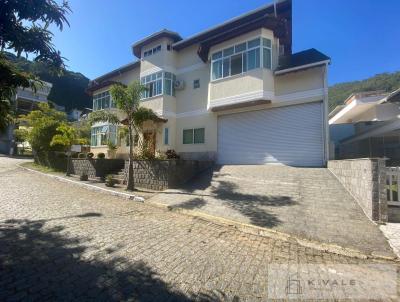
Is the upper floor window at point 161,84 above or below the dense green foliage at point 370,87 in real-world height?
below

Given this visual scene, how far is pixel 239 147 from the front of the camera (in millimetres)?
15805

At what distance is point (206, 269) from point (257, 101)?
1142 centimetres

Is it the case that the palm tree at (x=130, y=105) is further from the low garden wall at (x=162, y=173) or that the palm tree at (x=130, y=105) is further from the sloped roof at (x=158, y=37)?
the sloped roof at (x=158, y=37)

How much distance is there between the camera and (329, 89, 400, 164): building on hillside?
14.8 m

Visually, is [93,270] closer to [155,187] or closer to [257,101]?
[155,187]

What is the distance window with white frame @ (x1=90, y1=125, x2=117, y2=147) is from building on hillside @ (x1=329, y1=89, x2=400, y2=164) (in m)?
18.9

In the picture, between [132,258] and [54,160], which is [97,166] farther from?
[132,258]

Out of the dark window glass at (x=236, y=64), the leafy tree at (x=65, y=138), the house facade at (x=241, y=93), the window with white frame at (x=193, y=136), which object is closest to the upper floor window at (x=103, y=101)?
the leafy tree at (x=65, y=138)

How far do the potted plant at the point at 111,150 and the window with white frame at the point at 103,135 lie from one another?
82 cm

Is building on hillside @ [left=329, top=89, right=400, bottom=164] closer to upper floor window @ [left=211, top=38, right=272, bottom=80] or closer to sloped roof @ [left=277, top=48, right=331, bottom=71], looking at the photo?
sloped roof @ [left=277, top=48, right=331, bottom=71]

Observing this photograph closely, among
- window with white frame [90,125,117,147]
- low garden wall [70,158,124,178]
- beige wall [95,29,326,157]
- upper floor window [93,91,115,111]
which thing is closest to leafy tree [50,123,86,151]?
window with white frame [90,125,117,147]

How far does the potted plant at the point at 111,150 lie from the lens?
21.0m

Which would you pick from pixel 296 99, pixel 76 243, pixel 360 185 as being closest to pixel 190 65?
pixel 296 99

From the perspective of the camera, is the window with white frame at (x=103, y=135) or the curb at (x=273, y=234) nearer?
the curb at (x=273, y=234)
